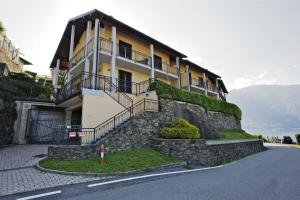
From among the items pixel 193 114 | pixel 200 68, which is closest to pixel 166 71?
pixel 193 114

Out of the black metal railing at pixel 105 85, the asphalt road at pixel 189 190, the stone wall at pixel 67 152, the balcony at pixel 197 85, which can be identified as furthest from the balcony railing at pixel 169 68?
the asphalt road at pixel 189 190

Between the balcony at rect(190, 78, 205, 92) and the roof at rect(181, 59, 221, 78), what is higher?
the roof at rect(181, 59, 221, 78)

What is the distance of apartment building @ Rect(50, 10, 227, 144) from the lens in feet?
42.8

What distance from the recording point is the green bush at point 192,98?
1600cm

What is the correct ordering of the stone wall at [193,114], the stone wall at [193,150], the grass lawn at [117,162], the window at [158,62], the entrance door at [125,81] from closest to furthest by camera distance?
1. the grass lawn at [117,162]
2. the stone wall at [193,150]
3. the stone wall at [193,114]
4. the entrance door at [125,81]
5. the window at [158,62]

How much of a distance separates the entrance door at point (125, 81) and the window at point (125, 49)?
1.74 metres

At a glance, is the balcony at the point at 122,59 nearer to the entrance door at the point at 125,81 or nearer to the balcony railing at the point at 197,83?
the entrance door at the point at 125,81

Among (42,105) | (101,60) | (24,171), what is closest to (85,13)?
(101,60)

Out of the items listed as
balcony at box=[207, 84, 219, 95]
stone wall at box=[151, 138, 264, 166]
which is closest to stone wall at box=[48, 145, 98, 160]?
stone wall at box=[151, 138, 264, 166]

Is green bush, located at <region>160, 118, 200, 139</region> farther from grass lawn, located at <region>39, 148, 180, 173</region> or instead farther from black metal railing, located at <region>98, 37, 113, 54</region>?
black metal railing, located at <region>98, 37, 113, 54</region>

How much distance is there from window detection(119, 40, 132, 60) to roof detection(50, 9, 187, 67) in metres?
1.34

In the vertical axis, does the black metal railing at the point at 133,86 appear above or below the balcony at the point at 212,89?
below

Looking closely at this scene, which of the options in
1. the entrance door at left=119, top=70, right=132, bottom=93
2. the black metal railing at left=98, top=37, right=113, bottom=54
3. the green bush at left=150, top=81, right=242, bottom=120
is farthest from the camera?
the entrance door at left=119, top=70, right=132, bottom=93

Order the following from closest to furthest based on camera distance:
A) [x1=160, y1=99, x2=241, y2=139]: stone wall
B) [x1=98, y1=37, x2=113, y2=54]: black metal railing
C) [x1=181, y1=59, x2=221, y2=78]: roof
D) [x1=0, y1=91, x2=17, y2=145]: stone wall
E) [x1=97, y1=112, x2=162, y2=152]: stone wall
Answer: [x1=97, y1=112, x2=162, y2=152]: stone wall → [x1=0, y1=91, x2=17, y2=145]: stone wall → [x1=160, y1=99, x2=241, y2=139]: stone wall → [x1=98, y1=37, x2=113, y2=54]: black metal railing → [x1=181, y1=59, x2=221, y2=78]: roof
